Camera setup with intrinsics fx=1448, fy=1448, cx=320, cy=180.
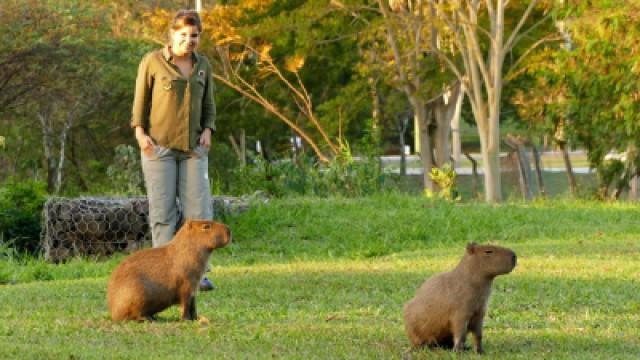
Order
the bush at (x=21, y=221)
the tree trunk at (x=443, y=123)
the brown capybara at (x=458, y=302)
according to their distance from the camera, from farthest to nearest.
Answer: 1. the tree trunk at (x=443, y=123)
2. the bush at (x=21, y=221)
3. the brown capybara at (x=458, y=302)

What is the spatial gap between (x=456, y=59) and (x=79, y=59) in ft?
27.2

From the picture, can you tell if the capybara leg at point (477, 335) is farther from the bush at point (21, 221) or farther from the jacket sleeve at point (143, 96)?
the bush at point (21, 221)

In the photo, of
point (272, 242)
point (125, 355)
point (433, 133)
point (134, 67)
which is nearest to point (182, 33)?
point (125, 355)

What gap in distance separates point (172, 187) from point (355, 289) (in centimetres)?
159

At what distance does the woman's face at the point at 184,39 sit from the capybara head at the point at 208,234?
1974 millimetres

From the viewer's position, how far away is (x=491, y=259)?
7156 mm

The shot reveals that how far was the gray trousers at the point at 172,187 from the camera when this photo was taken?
1008 centimetres

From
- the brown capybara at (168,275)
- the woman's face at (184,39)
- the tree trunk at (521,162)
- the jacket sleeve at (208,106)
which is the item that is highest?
the woman's face at (184,39)

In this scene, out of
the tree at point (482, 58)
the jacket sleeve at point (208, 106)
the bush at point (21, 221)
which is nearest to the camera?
the jacket sleeve at point (208, 106)

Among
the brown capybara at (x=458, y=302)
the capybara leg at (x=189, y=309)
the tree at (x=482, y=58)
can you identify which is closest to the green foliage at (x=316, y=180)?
the tree at (x=482, y=58)

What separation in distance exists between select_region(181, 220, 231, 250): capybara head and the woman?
1.65 meters

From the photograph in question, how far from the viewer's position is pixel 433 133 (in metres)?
33.8

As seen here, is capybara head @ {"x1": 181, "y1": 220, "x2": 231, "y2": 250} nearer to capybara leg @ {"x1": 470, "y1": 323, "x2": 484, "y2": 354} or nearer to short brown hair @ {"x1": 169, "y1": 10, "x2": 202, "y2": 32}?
capybara leg @ {"x1": 470, "y1": 323, "x2": 484, "y2": 354}

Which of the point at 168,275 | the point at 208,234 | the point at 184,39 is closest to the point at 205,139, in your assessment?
the point at 184,39
